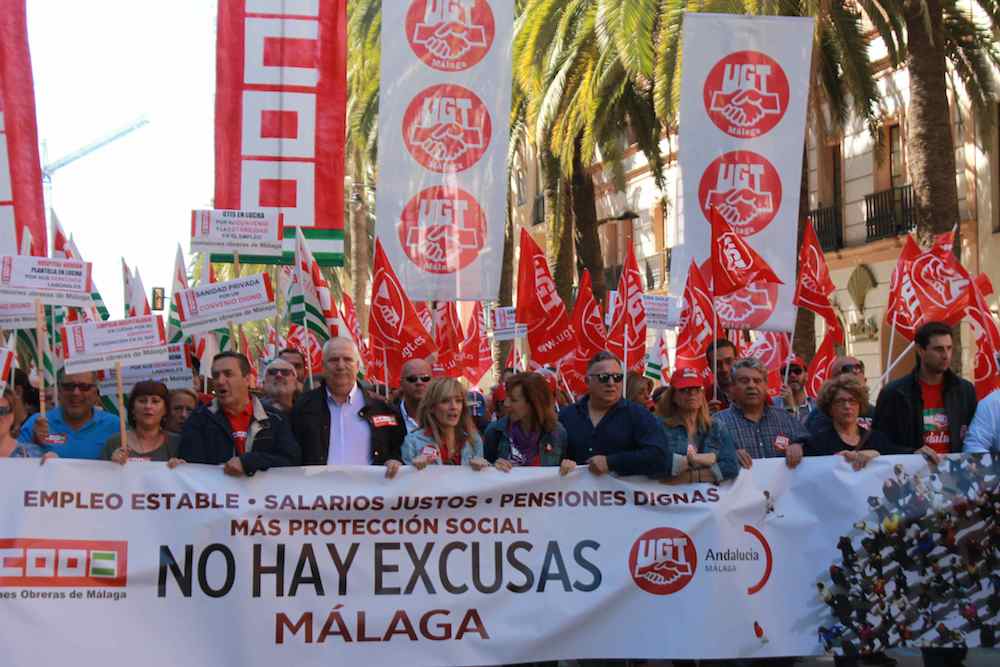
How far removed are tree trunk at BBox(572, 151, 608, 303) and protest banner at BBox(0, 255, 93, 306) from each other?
49.2 feet

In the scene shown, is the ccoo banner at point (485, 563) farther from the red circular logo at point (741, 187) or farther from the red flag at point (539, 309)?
the red flag at point (539, 309)

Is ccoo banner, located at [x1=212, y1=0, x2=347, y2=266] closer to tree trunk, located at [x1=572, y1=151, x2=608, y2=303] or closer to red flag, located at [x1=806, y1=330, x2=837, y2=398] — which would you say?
red flag, located at [x1=806, y1=330, x2=837, y2=398]

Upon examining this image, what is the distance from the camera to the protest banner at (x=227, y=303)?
983 cm

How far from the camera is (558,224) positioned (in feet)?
80.9

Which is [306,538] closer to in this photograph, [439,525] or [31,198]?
[439,525]

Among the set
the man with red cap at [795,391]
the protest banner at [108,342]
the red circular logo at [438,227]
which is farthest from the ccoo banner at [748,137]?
the protest banner at [108,342]

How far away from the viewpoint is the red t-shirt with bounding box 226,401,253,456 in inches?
304

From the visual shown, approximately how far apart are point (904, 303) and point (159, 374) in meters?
5.77

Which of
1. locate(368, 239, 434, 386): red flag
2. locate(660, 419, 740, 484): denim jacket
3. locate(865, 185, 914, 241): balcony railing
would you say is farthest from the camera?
locate(865, 185, 914, 241): balcony railing

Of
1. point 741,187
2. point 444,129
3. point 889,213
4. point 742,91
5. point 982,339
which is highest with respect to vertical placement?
point 889,213

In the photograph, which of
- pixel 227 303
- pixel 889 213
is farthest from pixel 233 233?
pixel 889 213

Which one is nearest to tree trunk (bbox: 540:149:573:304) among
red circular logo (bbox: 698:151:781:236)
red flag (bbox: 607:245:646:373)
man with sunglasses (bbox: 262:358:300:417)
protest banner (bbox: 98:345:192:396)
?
red flag (bbox: 607:245:646:373)

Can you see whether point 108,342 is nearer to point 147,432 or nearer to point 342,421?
point 147,432

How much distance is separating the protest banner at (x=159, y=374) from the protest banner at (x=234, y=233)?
812 millimetres
